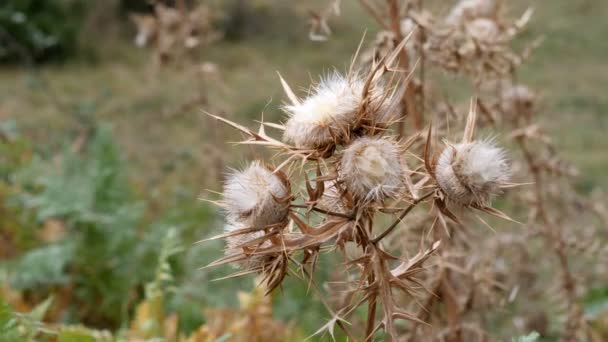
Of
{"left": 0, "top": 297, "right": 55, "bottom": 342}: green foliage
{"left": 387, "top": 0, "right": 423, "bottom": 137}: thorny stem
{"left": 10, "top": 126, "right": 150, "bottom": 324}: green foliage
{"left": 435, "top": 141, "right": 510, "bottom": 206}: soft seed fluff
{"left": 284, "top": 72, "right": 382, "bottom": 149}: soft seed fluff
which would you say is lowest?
{"left": 10, "top": 126, "right": 150, "bottom": 324}: green foliage

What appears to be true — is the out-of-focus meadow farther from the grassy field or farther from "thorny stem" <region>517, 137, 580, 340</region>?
"thorny stem" <region>517, 137, 580, 340</region>

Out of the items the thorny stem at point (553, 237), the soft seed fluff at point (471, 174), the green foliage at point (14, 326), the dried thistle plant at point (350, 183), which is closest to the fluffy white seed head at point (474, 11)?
the thorny stem at point (553, 237)

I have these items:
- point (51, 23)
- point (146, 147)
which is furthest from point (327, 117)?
point (51, 23)

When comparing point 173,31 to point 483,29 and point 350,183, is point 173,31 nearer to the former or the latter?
point 483,29

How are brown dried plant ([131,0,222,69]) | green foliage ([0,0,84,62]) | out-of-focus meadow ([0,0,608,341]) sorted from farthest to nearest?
green foliage ([0,0,84,62])
brown dried plant ([131,0,222,69])
out-of-focus meadow ([0,0,608,341])

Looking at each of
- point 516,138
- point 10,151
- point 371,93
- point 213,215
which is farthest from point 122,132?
point 371,93

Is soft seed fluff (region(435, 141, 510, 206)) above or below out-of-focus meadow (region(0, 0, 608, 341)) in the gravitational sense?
above

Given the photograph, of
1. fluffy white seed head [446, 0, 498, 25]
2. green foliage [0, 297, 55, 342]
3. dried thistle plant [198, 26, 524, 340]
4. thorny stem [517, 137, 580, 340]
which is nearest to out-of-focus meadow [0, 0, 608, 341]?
green foliage [0, 297, 55, 342]
